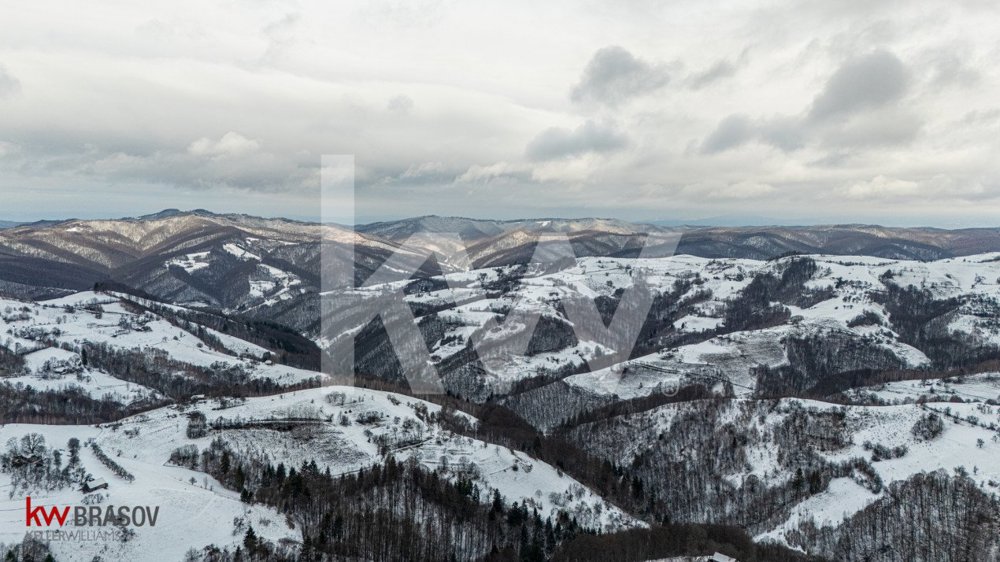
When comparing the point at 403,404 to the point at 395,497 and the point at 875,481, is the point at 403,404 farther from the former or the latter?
the point at 875,481

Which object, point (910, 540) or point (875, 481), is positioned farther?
point (875, 481)

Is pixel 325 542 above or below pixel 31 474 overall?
below

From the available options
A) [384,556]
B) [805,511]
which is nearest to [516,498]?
[384,556]

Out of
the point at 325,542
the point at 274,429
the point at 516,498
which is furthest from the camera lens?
the point at 274,429

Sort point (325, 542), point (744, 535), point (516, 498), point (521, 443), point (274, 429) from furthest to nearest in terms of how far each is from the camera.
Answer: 1. point (521, 443)
2. point (274, 429)
3. point (516, 498)
4. point (744, 535)
5. point (325, 542)

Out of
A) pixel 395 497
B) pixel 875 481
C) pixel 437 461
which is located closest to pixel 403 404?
pixel 437 461

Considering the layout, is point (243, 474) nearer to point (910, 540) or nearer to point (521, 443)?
point (521, 443)

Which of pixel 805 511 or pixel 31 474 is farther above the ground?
pixel 31 474
